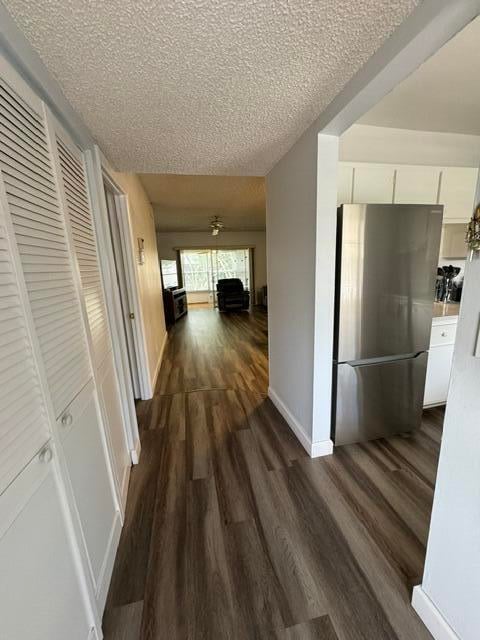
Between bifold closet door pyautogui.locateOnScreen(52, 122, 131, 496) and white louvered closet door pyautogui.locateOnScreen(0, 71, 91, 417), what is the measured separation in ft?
0.48

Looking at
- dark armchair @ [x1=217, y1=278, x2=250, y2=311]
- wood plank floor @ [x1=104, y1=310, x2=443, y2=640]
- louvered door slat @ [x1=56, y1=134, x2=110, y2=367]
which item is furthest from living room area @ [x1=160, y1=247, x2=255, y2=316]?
louvered door slat @ [x1=56, y1=134, x2=110, y2=367]

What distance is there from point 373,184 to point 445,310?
4.10 feet

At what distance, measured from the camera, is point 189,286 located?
9812mm

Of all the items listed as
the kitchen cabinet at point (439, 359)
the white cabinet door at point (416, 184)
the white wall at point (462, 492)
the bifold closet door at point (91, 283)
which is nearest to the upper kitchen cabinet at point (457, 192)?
the white cabinet door at point (416, 184)

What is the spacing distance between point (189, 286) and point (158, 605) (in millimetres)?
9204

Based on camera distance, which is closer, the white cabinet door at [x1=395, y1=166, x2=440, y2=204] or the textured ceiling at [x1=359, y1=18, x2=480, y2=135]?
the textured ceiling at [x1=359, y1=18, x2=480, y2=135]

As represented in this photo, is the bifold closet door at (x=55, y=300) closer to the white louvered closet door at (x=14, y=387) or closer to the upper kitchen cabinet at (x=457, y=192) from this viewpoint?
the white louvered closet door at (x=14, y=387)

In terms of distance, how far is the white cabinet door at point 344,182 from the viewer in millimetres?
1929

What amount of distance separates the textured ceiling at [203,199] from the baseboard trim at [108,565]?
3288 millimetres

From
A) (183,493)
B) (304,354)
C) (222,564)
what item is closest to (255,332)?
(304,354)

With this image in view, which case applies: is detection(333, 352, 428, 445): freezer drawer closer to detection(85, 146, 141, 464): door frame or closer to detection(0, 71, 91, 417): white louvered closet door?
detection(85, 146, 141, 464): door frame

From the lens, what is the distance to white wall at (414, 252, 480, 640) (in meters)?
0.79

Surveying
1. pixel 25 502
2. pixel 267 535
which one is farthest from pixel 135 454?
pixel 25 502

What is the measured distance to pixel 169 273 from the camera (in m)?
7.54
